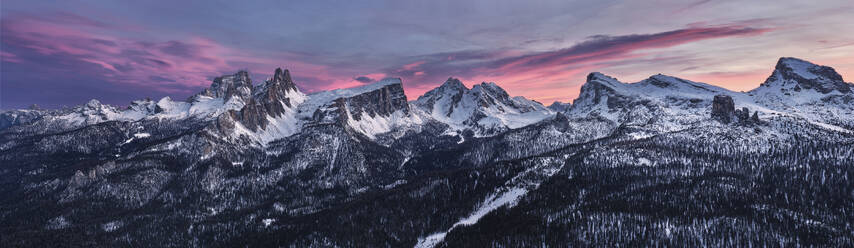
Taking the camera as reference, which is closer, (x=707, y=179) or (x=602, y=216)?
(x=602, y=216)

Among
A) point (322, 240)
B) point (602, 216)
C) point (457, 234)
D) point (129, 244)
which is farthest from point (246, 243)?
point (602, 216)

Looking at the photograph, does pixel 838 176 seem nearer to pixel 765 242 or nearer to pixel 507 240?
pixel 765 242

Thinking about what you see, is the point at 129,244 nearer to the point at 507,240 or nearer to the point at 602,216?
the point at 507,240

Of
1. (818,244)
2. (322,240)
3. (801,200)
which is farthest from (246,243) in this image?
(801,200)

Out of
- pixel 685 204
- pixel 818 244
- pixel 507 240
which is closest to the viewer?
pixel 818 244

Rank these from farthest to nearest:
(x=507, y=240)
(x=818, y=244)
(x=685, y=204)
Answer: (x=685, y=204) < (x=507, y=240) < (x=818, y=244)

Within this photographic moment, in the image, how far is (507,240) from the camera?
161m

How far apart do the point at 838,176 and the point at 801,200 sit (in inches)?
1597

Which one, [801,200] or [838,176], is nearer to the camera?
[801,200]

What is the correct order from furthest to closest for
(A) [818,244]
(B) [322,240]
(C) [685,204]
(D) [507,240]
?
(B) [322,240] → (C) [685,204] → (D) [507,240] → (A) [818,244]

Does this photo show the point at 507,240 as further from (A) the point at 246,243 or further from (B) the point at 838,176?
(B) the point at 838,176

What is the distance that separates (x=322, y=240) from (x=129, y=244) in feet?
305

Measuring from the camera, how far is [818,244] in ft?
463

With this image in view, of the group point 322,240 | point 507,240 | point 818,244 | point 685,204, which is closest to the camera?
point 818,244
